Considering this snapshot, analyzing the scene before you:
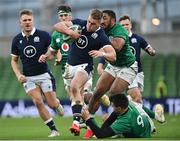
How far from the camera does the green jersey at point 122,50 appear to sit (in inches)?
729

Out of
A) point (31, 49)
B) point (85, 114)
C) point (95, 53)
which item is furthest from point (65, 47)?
point (95, 53)

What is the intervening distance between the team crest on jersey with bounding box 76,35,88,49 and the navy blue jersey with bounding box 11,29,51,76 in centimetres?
140

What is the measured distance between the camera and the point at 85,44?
18641mm

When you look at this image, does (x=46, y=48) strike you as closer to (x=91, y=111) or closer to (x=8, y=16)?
(x=91, y=111)

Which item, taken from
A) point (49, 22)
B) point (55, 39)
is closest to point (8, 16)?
point (49, 22)

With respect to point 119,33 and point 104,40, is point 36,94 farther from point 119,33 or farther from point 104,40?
point 119,33

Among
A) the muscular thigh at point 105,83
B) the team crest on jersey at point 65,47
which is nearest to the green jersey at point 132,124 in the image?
the muscular thigh at point 105,83

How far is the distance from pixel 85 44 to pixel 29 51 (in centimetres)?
175

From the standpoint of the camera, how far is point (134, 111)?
1769 cm

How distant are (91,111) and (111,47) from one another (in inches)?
67.4

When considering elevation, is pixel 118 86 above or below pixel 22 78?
below

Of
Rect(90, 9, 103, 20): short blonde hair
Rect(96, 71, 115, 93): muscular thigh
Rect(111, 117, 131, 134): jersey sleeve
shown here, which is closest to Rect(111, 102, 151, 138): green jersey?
Rect(111, 117, 131, 134): jersey sleeve

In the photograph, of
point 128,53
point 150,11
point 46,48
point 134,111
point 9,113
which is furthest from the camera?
point 150,11

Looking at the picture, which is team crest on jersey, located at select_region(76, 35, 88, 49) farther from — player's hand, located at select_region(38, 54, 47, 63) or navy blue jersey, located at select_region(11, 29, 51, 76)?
navy blue jersey, located at select_region(11, 29, 51, 76)
